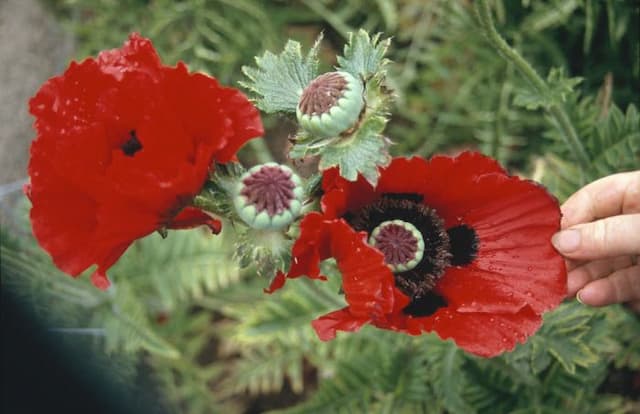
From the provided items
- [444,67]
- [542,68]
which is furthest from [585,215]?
[444,67]

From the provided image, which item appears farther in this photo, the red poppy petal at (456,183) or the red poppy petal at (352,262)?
the red poppy petal at (456,183)

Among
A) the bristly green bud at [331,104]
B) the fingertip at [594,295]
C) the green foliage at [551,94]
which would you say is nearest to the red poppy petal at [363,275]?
the bristly green bud at [331,104]

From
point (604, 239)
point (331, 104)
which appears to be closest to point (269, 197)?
point (331, 104)

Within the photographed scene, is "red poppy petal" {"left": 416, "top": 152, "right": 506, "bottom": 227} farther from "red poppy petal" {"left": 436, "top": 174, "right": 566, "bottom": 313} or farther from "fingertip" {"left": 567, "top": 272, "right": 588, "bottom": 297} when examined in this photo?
"fingertip" {"left": 567, "top": 272, "right": 588, "bottom": 297}

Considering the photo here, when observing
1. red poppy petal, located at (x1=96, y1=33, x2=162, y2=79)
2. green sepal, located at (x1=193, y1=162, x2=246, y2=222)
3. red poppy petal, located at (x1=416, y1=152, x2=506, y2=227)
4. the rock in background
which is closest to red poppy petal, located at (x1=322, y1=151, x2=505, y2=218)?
red poppy petal, located at (x1=416, y1=152, x2=506, y2=227)

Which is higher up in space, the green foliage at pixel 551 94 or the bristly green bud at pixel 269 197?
the green foliage at pixel 551 94

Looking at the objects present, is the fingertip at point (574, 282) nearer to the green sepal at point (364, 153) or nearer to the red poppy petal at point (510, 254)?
the red poppy petal at point (510, 254)

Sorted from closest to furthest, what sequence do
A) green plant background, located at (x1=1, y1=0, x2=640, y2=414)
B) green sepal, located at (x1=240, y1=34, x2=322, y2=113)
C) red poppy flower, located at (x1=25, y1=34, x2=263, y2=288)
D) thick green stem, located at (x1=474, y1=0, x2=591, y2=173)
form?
red poppy flower, located at (x1=25, y1=34, x2=263, y2=288) → green sepal, located at (x1=240, y1=34, x2=322, y2=113) → thick green stem, located at (x1=474, y1=0, x2=591, y2=173) → green plant background, located at (x1=1, y1=0, x2=640, y2=414)

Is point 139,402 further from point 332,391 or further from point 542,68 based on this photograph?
point 542,68
